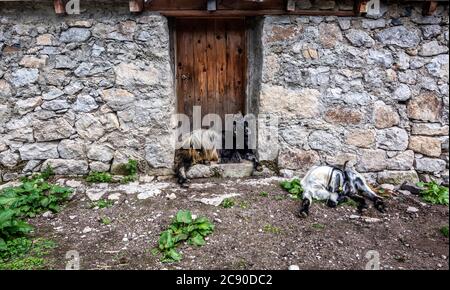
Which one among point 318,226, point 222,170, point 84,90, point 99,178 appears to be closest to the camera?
point 318,226

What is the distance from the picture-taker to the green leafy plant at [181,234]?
132 inches

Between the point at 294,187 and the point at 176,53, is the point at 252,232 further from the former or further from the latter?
the point at 176,53

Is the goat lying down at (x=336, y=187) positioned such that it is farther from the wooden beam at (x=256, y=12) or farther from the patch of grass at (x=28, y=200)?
the patch of grass at (x=28, y=200)

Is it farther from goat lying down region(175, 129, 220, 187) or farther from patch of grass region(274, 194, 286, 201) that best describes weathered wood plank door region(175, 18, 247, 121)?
patch of grass region(274, 194, 286, 201)

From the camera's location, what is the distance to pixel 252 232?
370 centimetres

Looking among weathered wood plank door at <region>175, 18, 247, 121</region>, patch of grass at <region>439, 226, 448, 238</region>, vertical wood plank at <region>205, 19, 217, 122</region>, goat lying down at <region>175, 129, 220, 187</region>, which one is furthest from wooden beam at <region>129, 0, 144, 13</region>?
patch of grass at <region>439, 226, 448, 238</region>

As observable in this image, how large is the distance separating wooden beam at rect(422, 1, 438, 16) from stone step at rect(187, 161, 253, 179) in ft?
9.29

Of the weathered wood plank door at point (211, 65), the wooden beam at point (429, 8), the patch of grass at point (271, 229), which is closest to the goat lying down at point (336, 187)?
the patch of grass at point (271, 229)

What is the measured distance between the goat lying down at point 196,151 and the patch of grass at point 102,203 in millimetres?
961

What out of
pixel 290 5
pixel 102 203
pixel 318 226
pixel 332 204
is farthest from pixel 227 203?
pixel 290 5

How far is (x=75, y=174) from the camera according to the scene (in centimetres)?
472

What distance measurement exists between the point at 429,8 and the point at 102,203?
4494 millimetres

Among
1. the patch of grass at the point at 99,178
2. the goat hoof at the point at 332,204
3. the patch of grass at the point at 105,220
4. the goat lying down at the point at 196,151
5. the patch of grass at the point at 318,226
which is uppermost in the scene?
the goat lying down at the point at 196,151

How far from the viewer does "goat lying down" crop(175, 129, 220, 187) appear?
486cm
